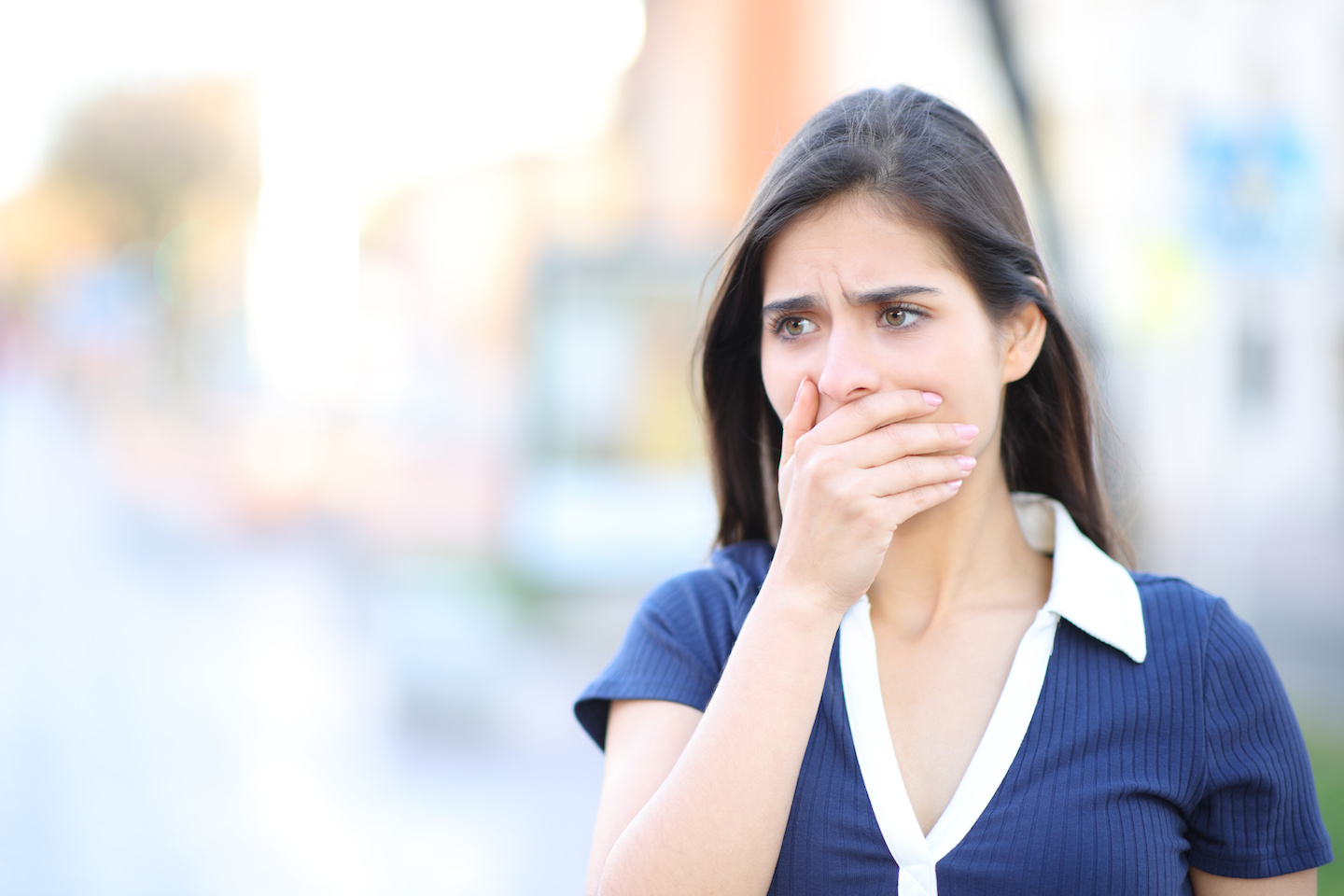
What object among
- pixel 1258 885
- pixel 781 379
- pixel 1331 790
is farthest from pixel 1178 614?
pixel 1331 790

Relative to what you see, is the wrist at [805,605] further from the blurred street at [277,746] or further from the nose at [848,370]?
the blurred street at [277,746]

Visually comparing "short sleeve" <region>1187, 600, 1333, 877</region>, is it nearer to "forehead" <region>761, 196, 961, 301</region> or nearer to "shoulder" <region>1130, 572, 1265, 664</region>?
"shoulder" <region>1130, 572, 1265, 664</region>

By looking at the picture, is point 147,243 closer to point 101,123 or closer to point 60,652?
point 101,123

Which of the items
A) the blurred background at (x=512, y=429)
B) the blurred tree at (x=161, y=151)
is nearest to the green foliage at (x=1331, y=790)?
the blurred background at (x=512, y=429)

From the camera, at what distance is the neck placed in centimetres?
209

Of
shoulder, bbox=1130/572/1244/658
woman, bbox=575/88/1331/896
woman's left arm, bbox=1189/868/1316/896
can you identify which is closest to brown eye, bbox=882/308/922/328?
woman, bbox=575/88/1331/896

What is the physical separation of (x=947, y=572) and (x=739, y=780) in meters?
0.59

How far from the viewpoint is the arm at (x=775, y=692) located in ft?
5.66

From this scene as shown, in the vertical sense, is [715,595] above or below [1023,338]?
below

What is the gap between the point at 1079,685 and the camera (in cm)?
190

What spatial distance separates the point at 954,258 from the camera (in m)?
1.95

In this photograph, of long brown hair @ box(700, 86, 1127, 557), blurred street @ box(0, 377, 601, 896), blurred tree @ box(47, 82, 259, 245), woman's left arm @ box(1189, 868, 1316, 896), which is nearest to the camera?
woman's left arm @ box(1189, 868, 1316, 896)

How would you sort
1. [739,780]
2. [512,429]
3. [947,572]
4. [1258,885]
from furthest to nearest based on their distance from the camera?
[512,429] < [947,572] < [1258,885] < [739,780]

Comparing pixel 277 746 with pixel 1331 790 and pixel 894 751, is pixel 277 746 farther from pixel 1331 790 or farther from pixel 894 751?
pixel 894 751
